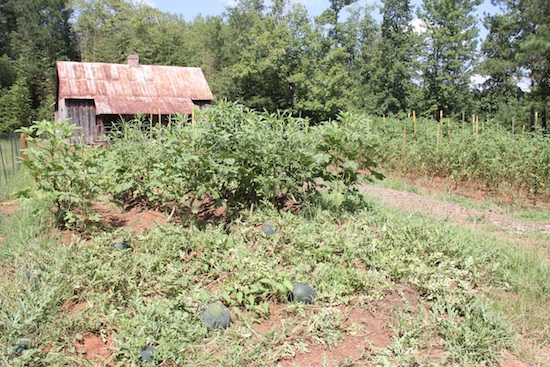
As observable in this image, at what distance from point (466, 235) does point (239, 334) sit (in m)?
2.87

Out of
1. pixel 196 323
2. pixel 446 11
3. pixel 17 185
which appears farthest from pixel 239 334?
pixel 446 11

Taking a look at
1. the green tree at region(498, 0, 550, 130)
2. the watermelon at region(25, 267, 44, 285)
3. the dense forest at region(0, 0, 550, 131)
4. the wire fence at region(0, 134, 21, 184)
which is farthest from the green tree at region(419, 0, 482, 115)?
the watermelon at region(25, 267, 44, 285)

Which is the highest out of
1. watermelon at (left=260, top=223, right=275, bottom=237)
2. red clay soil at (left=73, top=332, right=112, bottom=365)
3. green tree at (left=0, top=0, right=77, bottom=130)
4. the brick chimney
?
green tree at (left=0, top=0, right=77, bottom=130)

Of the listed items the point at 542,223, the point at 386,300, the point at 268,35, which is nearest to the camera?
the point at 386,300

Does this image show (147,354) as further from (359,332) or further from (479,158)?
(479,158)

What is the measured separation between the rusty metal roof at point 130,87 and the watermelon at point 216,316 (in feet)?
47.9

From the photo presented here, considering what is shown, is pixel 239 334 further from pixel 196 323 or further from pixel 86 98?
pixel 86 98

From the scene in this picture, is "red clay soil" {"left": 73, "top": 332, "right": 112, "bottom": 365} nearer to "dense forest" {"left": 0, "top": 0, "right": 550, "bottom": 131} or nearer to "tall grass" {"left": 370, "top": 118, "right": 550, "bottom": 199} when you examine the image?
"tall grass" {"left": 370, "top": 118, "right": 550, "bottom": 199}

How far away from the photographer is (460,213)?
263 inches

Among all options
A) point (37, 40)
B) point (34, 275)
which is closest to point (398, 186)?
point (34, 275)

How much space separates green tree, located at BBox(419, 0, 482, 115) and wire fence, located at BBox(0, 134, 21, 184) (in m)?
25.2

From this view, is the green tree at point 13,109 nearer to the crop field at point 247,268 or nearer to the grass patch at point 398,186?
the grass patch at point 398,186

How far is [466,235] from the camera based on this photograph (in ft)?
14.3

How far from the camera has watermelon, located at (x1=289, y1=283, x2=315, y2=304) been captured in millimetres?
2939
